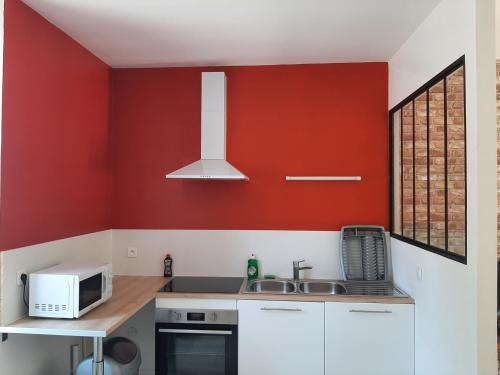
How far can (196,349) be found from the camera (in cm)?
265

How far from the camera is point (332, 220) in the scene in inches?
123

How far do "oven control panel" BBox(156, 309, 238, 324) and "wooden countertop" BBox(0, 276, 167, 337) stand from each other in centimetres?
16

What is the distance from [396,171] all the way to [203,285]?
1770mm

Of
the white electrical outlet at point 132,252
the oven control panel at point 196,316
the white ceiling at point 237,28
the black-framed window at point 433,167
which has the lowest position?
the oven control panel at point 196,316

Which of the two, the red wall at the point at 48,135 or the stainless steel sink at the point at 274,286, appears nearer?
the red wall at the point at 48,135

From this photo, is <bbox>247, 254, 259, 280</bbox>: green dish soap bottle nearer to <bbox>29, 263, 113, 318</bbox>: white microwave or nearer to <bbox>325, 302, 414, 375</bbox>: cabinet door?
<bbox>325, 302, 414, 375</bbox>: cabinet door

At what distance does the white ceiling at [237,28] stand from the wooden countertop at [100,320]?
1792mm

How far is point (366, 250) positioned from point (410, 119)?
42.3 inches

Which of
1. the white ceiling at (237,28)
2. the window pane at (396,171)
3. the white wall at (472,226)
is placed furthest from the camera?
the window pane at (396,171)

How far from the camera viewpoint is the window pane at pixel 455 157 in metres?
1.98

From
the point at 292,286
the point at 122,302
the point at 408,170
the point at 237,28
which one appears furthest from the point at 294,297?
the point at 237,28

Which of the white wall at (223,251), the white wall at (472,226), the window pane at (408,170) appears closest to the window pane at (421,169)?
the window pane at (408,170)

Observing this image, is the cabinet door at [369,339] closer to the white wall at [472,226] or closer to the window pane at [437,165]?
the white wall at [472,226]

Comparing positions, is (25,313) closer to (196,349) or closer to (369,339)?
(196,349)
